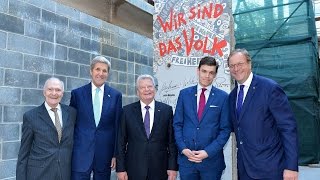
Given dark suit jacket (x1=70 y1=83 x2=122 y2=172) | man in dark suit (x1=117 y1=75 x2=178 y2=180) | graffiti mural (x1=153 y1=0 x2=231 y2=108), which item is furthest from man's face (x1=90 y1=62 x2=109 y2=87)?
graffiti mural (x1=153 y1=0 x2=231 y2=108)

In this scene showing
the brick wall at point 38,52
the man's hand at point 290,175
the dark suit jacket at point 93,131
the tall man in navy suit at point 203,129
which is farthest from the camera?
the brick wall at point 38,52

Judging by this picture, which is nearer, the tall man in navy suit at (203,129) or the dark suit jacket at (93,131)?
the tall man in navy suit at (203,129)

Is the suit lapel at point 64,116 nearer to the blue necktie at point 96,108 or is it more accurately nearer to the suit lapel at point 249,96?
the blue necktie at point 96,108

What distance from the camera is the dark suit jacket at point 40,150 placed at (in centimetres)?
250

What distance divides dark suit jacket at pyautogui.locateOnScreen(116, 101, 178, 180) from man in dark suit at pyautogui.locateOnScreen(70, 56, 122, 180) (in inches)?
5.7

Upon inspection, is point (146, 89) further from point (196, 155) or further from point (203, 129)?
point (196, 155)

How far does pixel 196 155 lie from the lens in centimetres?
255

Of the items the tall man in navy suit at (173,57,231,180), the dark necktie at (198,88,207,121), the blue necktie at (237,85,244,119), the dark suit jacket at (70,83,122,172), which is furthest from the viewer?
the dark suit jacket at (70,83,122,172)

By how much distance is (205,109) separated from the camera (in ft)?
8.83

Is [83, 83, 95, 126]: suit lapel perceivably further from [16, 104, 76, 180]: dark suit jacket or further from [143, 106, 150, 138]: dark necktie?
[143, 106, 150, 138]: dark necktie

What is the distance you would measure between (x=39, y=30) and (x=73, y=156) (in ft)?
5.42

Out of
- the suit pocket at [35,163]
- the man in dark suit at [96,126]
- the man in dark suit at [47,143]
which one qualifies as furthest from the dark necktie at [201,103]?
the suit pocket at [35,163]

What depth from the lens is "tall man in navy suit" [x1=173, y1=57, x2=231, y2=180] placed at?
2588 millimetres

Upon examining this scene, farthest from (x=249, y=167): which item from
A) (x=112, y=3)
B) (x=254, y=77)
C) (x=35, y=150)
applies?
(x=112, y=3)
